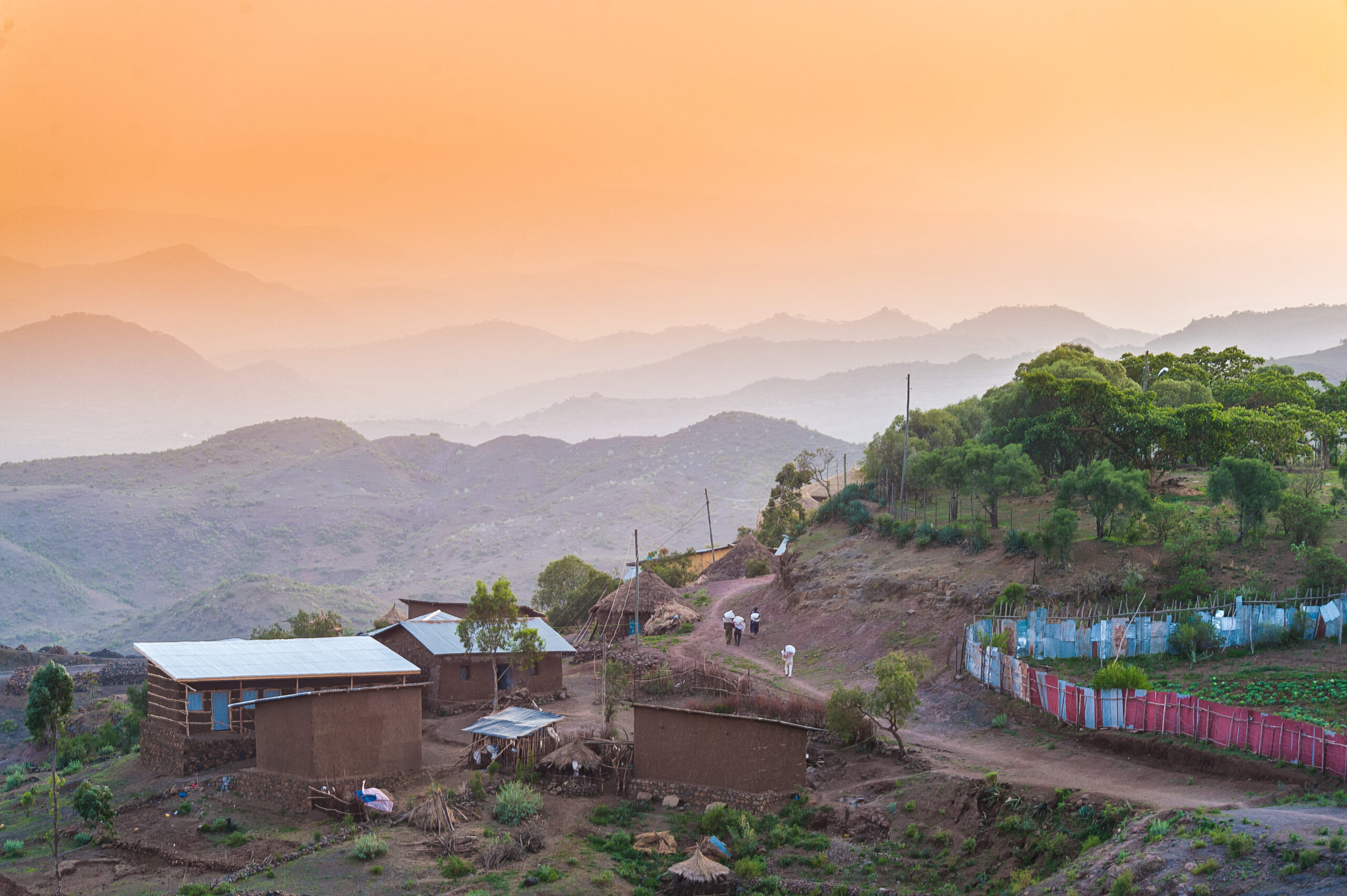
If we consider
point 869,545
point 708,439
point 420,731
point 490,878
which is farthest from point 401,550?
point 490,878

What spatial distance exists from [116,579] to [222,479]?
36.7m

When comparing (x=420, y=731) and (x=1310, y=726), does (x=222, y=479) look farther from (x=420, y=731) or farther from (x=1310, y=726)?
(x=1310, y=726)

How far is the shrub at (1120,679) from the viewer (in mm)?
23344

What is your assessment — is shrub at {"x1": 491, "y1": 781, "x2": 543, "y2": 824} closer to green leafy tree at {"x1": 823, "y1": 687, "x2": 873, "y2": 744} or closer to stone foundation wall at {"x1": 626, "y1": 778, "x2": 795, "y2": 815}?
stone foundation wall at {"x1": 626, "y1": 778, "x2": 795, "y2": 815}

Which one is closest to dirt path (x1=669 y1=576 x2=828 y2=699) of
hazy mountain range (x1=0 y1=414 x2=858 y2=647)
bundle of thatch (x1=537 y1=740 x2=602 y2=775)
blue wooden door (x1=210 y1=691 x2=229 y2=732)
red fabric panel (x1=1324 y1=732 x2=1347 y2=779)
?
bundle of thatch (x1=537 y1=740 x2=602 y2=775)

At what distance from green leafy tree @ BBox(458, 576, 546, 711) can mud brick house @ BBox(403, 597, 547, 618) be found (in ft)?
23.0

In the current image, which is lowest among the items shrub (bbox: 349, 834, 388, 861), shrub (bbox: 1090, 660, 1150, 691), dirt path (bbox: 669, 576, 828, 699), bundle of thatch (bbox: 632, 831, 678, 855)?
bundle of thatch (bbox: 632, 831, 678, 855)

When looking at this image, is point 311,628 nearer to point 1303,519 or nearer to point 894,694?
point 894,694

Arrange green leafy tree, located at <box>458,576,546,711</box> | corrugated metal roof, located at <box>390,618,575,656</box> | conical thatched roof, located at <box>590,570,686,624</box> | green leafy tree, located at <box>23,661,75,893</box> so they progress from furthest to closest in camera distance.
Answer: conical thatched roof, located at <box>590,570,686,624</box>, corrugated metal roof, located at <box>390,618,575,656</box>, green leafy tree, located at <box>458,576,546,711</box>, green leafy tree, located at <box>23,661,75,893</box>

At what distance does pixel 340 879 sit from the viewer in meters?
20.1

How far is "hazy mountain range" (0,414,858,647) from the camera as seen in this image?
10150 centimetres

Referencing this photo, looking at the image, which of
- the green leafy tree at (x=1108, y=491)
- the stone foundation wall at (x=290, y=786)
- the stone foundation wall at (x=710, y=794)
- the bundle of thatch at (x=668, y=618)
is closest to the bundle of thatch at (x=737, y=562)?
the bundle of thatch at (x=668, y=618)

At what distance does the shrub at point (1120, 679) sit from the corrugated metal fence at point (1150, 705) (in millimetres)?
172

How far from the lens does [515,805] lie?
2395cm
